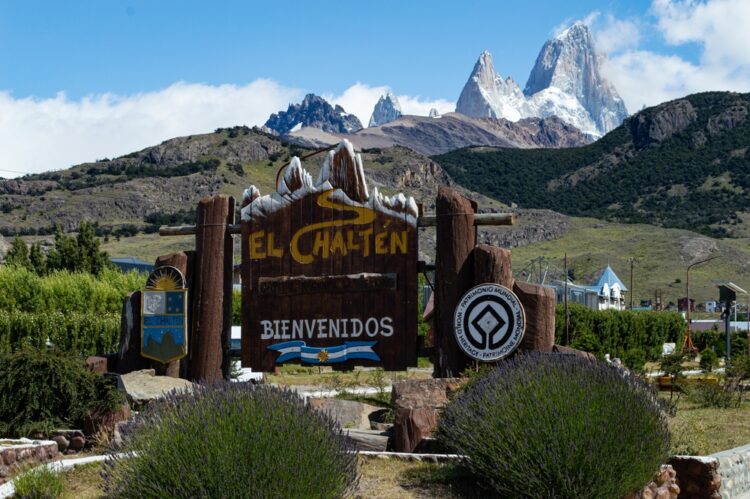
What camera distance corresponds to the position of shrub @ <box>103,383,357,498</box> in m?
7.57

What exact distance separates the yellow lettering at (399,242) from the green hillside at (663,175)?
12852 cm

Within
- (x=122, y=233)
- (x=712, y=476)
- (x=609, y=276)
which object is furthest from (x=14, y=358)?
(x=122, y=233)

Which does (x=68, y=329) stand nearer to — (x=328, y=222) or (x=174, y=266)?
(x=174, y=266)

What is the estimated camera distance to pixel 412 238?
1371cm

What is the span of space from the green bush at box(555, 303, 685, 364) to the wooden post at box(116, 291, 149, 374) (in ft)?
111

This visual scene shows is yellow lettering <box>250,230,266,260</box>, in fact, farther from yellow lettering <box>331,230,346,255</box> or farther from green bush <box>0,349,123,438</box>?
green bush <box>0,349,123,438</box>

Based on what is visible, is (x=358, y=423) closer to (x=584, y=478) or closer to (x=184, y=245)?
(x=584, y=478)

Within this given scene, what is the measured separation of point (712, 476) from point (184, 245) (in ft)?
256

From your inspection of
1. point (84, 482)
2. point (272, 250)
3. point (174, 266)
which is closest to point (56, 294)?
point (174, 266)

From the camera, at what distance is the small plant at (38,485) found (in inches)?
350

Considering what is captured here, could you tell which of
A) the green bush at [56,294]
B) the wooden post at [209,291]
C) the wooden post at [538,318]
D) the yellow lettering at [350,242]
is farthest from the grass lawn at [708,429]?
the green bush at [56,294]

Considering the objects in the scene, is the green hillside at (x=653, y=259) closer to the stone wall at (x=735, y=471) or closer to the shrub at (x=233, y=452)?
the stone wall at (x=735, y=471)

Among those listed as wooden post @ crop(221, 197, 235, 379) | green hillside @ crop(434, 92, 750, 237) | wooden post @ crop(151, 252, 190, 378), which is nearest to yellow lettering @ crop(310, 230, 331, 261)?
→ wooden post @ crop(221, 197, 235, 379)

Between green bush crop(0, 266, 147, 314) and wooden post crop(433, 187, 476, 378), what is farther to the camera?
green bush crop(0, 266, 147, 314)
